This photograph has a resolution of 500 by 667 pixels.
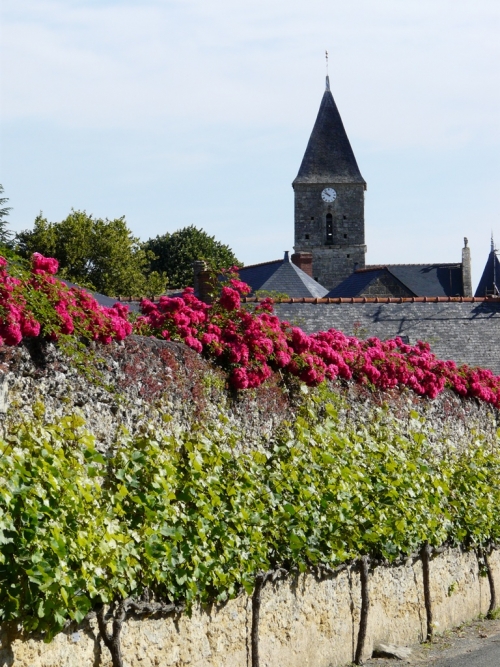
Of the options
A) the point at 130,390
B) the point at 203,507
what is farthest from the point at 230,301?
the point at 203,507

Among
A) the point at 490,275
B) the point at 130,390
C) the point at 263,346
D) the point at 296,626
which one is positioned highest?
the point at 490,275

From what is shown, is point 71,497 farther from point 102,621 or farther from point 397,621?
point 397,621

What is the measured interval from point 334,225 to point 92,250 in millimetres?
26942

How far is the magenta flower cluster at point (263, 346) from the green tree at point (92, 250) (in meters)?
37.2

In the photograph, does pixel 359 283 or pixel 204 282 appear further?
pixel 359 283

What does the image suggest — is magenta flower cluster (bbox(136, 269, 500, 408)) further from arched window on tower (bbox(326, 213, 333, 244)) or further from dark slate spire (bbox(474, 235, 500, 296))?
arched window on tower (bbox(326, 213, 333, 244))

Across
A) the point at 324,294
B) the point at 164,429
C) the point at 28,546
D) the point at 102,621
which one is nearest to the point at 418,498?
the point at 164,429

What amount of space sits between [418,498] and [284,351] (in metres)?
2.37

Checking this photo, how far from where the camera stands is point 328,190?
72438 mm

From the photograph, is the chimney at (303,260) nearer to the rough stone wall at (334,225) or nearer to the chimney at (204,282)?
the rough stone wall at (334,225)

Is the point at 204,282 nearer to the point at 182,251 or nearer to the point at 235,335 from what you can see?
the point at 235,335

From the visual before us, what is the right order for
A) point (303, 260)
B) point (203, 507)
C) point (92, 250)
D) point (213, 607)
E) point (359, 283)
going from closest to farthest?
1. point (203, 507)
2. point (213, 607)
3. point (359, 283)
4. point (92, 250)
5. point (303, 260)

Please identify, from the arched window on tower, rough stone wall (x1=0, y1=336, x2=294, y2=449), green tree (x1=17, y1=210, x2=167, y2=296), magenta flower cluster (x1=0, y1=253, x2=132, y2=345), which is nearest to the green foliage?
rough stone wall (x1=0, y1=336, x2=294, y2=449)

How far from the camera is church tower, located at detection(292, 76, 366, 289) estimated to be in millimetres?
72250
